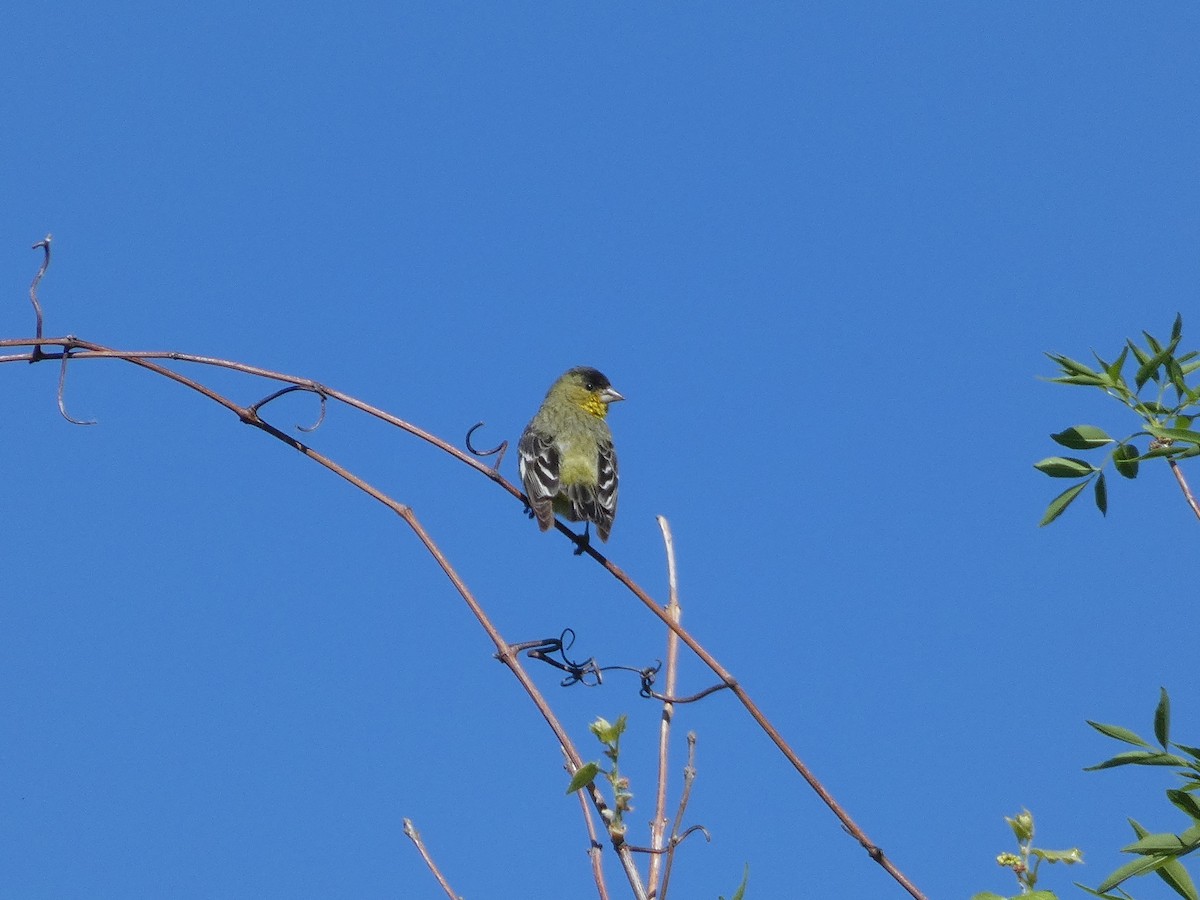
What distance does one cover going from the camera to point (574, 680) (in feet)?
11.2

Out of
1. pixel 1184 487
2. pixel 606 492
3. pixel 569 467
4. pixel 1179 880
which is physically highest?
pixel 569 467

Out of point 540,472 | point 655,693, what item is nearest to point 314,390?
point 655,693

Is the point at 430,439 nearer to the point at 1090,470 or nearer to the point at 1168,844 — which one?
the point at 1090,470

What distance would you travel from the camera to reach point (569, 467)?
7211 millimetres

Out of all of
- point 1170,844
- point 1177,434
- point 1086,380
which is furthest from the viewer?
point 1086,380

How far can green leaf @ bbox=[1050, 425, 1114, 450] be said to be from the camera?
252cm

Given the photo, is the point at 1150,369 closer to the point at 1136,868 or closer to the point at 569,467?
the point at 1136,868

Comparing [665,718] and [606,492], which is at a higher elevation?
[606,492]

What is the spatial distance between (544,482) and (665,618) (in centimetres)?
434

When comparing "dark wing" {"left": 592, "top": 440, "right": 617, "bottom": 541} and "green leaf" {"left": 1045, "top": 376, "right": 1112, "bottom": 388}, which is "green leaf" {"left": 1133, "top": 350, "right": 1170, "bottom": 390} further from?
"dark wing" {"left": 592, "top": 440, "right": 617, "bottom": 541}

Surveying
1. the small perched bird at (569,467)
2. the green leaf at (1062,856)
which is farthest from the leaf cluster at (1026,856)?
the small perched bird at (569,467)

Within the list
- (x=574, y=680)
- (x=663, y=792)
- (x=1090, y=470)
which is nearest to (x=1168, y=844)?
(x=1090, y=470)

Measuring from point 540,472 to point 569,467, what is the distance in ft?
0.60

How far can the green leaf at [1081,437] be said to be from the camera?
2516 mm
